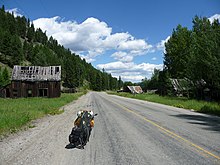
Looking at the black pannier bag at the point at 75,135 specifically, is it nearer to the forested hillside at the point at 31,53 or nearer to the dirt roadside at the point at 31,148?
the dirt roadside at the point at 31,148

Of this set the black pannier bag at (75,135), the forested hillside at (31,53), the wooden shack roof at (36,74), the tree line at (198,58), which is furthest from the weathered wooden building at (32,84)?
the black pannier bag at (75,135)

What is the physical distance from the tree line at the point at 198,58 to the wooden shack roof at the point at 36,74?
25.0 m

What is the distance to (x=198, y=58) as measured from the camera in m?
33.0

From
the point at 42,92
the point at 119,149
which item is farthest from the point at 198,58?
the point at 42,92

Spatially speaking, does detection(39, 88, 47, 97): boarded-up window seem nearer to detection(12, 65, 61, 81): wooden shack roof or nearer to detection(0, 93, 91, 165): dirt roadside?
detection(12, 65, 61, 81): wooden shack roof

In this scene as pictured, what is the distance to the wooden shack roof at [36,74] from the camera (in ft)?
154

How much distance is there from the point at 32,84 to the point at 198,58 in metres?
30.7

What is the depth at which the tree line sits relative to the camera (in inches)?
1066

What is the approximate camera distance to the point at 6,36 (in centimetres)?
10819

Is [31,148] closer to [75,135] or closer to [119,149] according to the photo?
[75,135]

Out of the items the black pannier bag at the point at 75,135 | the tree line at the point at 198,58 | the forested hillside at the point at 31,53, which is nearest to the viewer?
the black pannier bag at the point at 75,135

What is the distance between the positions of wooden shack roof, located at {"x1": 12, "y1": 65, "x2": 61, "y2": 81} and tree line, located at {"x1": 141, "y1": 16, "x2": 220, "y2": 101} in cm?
2496

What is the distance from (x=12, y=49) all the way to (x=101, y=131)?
108 metres

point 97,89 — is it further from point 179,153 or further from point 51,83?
point 179,153
